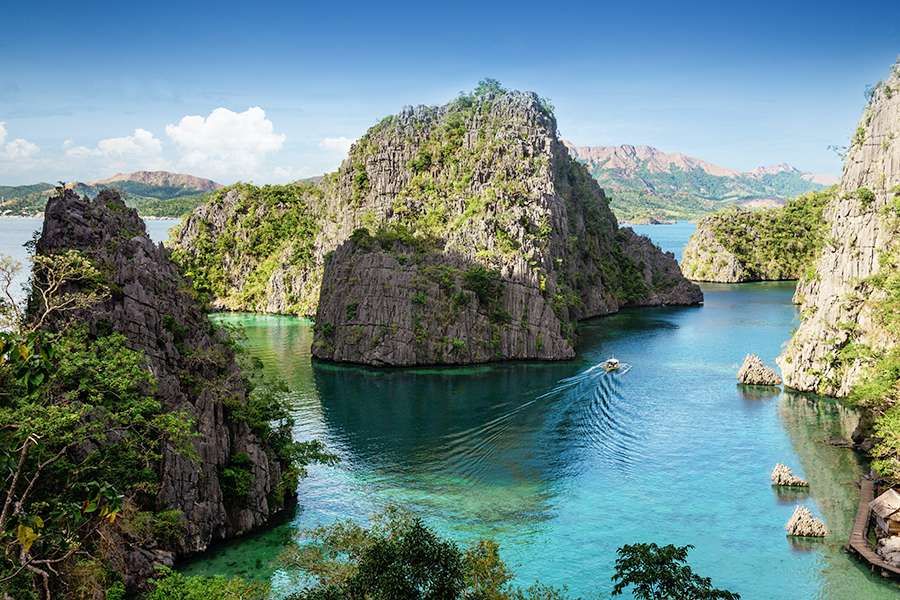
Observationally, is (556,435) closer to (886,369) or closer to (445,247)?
(886,369)

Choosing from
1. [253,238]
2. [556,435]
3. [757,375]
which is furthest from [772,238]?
[556,435]

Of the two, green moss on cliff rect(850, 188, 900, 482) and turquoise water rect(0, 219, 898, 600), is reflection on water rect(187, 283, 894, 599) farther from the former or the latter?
green moss on cliff rect(850, 188, 900, 482)

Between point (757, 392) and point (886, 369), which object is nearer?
point (886, 369)

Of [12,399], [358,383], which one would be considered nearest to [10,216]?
[358,383]

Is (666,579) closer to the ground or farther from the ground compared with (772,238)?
closer to the ground

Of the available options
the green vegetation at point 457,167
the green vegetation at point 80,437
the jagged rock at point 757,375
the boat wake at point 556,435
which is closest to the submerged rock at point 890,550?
the boat wake at point 556,435

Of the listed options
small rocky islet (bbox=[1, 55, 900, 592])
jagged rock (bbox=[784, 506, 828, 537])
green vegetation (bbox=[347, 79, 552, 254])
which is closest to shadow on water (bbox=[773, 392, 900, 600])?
jagged rock (bbox=[784, 506, 828, 537])
